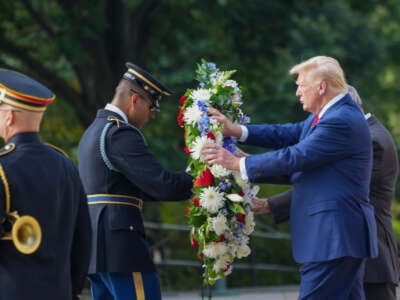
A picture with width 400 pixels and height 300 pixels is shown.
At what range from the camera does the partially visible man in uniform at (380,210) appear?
6723 mm

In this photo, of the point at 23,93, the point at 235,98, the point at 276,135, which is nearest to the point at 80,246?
the point at 23,93

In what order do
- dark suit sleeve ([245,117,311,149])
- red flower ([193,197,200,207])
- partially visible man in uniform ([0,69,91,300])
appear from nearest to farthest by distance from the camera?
partially visible man in uniform ([0,69,91,300])
red flower ([193,197,200,207])
dark suit sleeve ([245,117,311,149])

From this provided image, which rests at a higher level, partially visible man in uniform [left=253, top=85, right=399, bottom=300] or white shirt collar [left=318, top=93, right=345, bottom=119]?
white shirt collar [left=318, top=93, right=345, bottom=119]

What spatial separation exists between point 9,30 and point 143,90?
32.0 ft

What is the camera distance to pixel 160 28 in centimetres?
1627

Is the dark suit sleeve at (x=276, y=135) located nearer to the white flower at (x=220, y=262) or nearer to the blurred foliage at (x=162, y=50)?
the white flower at (x=220, y=262)

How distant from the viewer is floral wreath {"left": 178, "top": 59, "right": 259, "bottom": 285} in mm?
6273

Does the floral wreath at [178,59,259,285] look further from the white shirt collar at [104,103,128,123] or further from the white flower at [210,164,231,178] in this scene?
the white shirt collar at [104,103,128,123]

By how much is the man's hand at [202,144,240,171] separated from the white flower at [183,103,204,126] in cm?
21

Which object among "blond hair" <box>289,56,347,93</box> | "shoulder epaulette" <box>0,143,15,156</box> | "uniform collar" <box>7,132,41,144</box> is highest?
"blond hair" <box>289,56,347,93</box>

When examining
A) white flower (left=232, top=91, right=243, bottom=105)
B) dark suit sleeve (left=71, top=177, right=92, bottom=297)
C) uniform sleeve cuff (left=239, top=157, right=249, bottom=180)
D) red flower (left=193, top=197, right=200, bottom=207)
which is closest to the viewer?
dark suit sleeve (left=71, top=177, right=92, bottom=297)

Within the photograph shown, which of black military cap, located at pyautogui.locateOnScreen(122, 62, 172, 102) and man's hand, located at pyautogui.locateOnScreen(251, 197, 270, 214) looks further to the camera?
man's hand, located at pyautogui.locateOnScreen(251, 197, 270, 214)

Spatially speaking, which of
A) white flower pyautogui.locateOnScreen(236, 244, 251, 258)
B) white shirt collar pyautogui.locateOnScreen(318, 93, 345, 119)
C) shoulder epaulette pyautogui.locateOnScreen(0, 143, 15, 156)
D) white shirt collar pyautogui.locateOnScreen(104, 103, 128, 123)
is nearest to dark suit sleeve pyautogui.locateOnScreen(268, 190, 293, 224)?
white flower pyautogui.locateOnScreen(236, 244, 251, 258)

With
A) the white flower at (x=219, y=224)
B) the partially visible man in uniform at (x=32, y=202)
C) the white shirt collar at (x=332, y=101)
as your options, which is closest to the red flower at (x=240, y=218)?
the white flower at (x=219, y=224)
